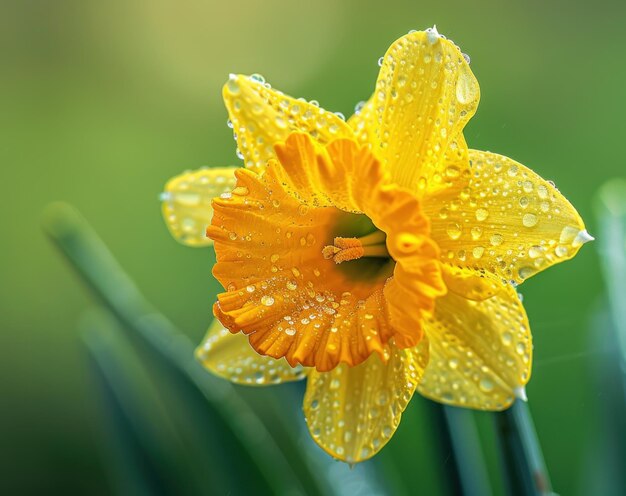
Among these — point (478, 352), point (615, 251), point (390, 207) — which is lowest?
point (615, 251)

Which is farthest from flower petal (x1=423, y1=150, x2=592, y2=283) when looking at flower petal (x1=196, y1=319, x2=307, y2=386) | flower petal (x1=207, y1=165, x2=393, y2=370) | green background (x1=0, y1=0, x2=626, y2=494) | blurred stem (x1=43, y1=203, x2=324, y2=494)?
green background (x1=0, y1=0, x2=626, y2=494)

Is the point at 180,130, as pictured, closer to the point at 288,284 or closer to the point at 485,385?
the point at 288,284

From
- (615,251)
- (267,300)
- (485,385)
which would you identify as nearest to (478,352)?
(485,385)

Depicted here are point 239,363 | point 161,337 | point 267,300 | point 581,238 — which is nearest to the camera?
point 581,238

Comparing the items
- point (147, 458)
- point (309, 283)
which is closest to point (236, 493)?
point (147, 458)

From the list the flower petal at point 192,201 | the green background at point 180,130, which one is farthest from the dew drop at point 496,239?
the green background at point 180,130

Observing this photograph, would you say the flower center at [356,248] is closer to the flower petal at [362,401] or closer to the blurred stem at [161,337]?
the flower petal at [362,401]
